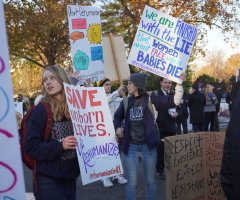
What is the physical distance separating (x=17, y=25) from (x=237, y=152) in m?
17.1

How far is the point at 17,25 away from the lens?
17469mm

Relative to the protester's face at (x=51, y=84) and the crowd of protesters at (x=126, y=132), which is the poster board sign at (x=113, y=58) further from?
the protester's face at (x=51, y=84)

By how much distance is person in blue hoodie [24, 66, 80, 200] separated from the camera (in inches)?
107

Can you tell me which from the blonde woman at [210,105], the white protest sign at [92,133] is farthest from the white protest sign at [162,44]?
the blonde woman at [210,105]

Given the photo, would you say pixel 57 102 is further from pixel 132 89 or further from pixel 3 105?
pixel 132 89

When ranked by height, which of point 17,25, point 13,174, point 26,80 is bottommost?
point 26,80

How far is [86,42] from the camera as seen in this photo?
5461 millimetres

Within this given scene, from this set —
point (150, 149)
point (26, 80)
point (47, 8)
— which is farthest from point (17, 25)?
point (26, 80)

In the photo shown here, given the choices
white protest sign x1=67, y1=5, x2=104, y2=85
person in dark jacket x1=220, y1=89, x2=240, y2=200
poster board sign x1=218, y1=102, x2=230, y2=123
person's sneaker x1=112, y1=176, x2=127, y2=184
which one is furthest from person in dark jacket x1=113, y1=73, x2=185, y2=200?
poster board sign x1=218, y1=102, x2=230, y2=123

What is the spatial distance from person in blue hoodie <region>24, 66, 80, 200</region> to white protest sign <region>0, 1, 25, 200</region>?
2.99 feet

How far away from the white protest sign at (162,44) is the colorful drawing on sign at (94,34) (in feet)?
2.74

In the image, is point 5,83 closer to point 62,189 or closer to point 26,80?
point 62,189

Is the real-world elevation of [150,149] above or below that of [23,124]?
below

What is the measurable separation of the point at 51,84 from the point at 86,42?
2605 millimetres
